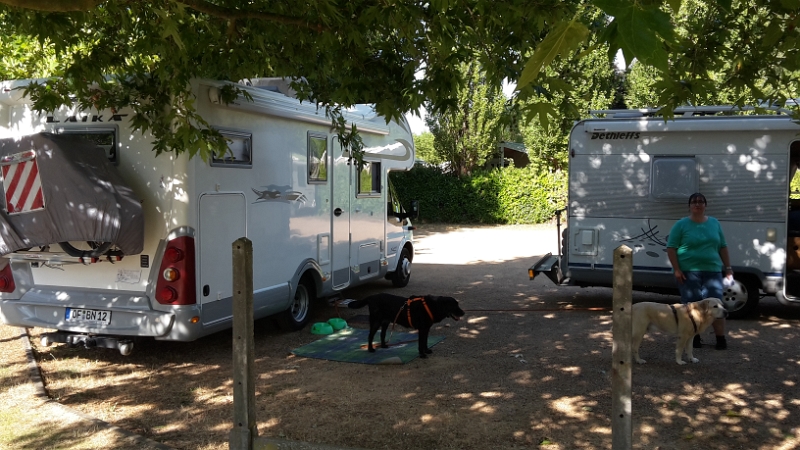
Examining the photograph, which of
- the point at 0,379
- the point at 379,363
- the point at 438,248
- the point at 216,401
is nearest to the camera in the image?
the point at 216,401

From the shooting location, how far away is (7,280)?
698 cm

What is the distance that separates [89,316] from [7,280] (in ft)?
3.62

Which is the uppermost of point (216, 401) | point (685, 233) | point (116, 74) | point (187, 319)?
point (116, 74)

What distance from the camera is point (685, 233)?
7234 millimetres

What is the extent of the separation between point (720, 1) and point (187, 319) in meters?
5.28

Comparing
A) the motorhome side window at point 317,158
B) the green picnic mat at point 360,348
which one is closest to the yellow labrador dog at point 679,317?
the green picnic mat at point 360,348

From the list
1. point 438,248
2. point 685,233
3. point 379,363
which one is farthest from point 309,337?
point 438,248

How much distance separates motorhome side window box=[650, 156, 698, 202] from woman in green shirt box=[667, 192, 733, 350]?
1.95 meters

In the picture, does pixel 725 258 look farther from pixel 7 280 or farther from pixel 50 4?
pixel 7 280

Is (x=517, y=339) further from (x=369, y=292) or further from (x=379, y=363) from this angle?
(x=369, y=292)

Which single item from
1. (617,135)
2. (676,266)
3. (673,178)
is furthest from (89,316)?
(673,178)

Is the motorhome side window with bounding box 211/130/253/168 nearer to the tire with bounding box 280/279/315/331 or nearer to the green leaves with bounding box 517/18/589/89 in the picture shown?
the tire with bounding box 280/279/315/331

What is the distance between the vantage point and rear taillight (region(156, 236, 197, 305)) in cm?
638

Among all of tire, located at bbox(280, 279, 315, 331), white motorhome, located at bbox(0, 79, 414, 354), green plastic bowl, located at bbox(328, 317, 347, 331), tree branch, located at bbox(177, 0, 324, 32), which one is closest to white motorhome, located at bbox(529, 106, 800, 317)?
green plastic bowl, located at bbox(328, 317, 347, 331)
